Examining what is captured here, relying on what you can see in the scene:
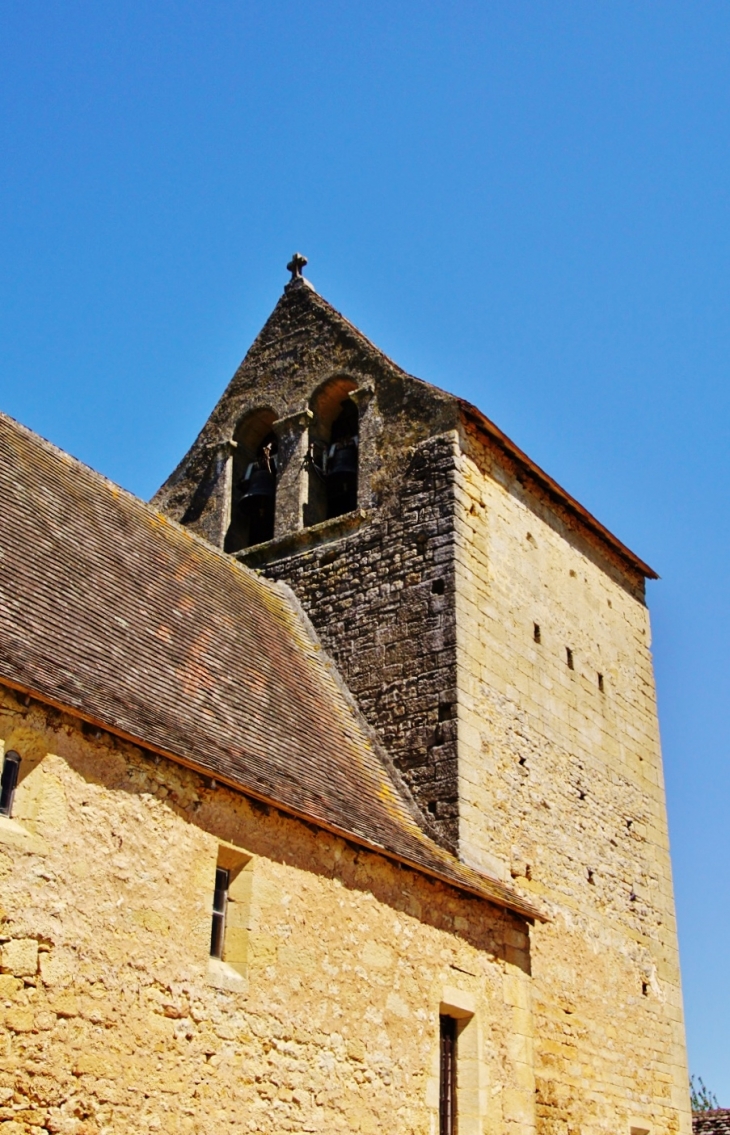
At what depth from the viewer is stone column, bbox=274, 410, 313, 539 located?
512 inches

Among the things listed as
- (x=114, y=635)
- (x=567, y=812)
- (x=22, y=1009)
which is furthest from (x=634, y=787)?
(x=22, y=1009)

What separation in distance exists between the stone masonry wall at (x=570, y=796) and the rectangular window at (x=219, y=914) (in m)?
2.79

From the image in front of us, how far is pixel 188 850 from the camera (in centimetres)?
754

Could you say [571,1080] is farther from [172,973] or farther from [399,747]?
[172,973]

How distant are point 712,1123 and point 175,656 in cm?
1418

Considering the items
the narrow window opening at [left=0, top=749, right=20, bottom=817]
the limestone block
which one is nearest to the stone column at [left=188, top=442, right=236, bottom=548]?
the narrow window opening at [left=0, top=749, right=20, bottom=817]

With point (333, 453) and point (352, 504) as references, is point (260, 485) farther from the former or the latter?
point (352, 504)

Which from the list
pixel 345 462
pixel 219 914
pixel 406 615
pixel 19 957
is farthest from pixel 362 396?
pixel 19 957

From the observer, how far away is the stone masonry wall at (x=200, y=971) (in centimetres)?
649

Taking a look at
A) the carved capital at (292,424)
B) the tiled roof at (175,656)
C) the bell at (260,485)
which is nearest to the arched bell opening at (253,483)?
the bell at (260,485)

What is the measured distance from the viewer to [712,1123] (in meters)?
18.7

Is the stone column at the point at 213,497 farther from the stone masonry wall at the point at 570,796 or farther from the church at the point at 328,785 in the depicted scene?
the stone masonry wall at the point at 570,796

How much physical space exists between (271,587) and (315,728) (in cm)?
252

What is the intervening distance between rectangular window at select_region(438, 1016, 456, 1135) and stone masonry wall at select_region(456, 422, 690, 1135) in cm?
120
